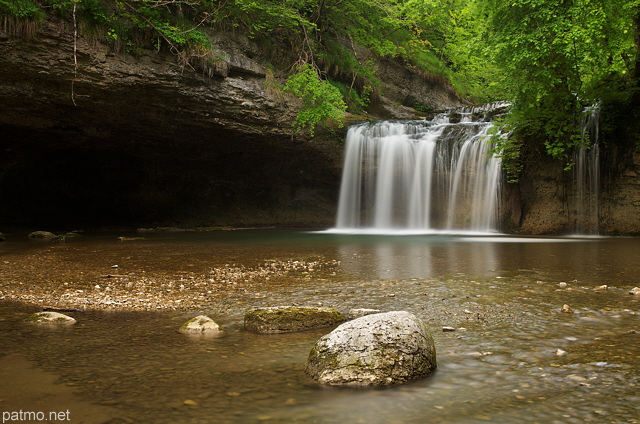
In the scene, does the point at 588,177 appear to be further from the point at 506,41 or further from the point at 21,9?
the point at 21,9

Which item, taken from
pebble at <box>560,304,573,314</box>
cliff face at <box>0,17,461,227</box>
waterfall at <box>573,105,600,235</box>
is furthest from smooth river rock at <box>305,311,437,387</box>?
waterfall at <box>573,105,600,235</box>

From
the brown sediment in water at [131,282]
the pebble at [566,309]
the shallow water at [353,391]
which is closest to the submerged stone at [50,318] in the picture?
the shallow water at [353,391]

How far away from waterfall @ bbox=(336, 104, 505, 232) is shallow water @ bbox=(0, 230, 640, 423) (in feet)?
35.7

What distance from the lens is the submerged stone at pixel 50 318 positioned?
4129 millimetres

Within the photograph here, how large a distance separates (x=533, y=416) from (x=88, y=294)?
4.97 meters

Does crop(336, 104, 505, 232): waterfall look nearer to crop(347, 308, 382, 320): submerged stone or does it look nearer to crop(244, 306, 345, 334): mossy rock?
crop(347, 308, 382, 320): submerged stone

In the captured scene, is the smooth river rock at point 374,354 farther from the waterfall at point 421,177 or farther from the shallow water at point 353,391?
the waterfall at point 421,177

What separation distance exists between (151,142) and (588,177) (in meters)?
15.9

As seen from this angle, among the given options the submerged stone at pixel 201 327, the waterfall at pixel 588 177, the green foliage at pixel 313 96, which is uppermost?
the green foliage at pixel 313 96

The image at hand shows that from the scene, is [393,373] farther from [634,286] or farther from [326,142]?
[326,142]

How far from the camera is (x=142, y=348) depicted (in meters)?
3.44

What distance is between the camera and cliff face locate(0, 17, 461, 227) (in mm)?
12930

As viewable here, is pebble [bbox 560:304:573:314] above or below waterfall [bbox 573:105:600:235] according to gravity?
below

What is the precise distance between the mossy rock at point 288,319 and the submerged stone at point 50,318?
1691mm
